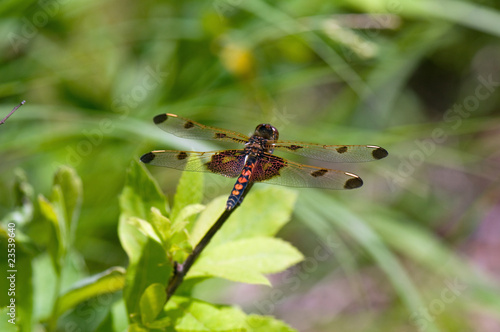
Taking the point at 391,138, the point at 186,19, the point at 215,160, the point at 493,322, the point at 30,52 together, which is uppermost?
the point at 186,19

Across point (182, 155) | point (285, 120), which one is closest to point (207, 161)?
point (182, 155)

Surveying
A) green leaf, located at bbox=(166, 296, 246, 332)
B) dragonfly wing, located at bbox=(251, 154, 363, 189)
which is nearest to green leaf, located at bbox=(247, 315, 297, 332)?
green leaf, located at bbox=(166, 296, 246, 332)

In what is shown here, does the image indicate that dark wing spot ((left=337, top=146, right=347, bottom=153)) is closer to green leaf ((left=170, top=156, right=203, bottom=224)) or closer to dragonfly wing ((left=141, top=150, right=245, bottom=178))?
dragonfly wing ((left=141, top=150, right=245, bottom=178))

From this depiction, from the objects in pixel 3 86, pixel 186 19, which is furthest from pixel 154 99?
pixel 3 86

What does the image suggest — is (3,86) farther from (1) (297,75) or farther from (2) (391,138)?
(2) (391,138)

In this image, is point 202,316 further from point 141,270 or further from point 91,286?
point 91,286

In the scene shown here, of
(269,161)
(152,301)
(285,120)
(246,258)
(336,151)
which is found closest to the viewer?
(152,301)
